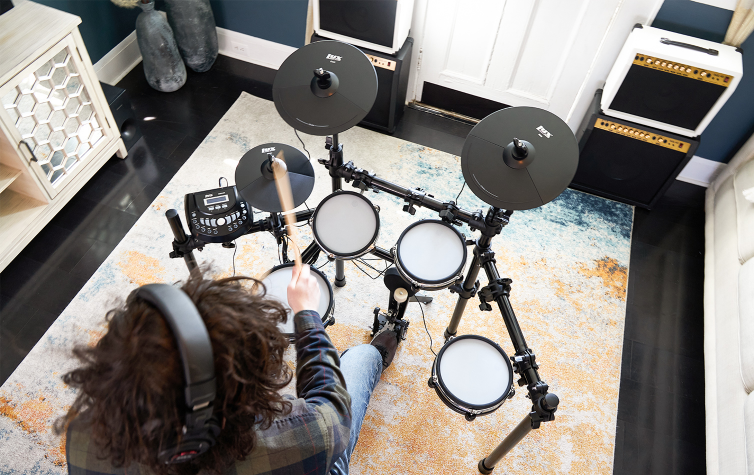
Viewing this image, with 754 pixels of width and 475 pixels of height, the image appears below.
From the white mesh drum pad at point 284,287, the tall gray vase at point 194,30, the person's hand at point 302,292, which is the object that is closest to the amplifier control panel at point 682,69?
the white mesh drum pad at point 284,287

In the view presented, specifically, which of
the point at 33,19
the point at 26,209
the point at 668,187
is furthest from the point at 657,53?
the point at 26,209

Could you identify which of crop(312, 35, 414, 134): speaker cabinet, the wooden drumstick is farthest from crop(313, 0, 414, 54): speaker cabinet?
the wooden drumstick

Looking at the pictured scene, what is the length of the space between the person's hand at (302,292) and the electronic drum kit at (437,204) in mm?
253

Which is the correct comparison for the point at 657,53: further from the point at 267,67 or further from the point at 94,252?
the point at 94,252

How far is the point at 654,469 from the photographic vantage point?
192 centimetres

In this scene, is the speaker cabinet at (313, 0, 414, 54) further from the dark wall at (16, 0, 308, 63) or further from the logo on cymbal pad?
the logo on cymbal pad

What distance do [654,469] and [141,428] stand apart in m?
1.99

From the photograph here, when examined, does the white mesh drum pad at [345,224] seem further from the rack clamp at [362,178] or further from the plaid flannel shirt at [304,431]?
the plaid flannel shirt at [304,431]

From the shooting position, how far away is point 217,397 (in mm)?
758

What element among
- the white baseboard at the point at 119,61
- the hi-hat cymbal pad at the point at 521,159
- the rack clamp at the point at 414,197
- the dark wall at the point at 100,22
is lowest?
the white baseboard at the point at 119,61

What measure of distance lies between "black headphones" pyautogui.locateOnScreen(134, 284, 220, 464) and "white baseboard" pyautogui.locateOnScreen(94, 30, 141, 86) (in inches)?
110

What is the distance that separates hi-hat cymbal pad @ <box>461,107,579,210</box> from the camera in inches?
52.2

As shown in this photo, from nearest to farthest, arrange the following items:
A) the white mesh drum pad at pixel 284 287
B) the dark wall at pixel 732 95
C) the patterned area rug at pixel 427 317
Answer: the white mesh drum pad at pixel 284 287 → the patterned area rug at pixel 427 317 → the dark wall at pixel 732 95

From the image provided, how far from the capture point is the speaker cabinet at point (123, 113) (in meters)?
2.58
